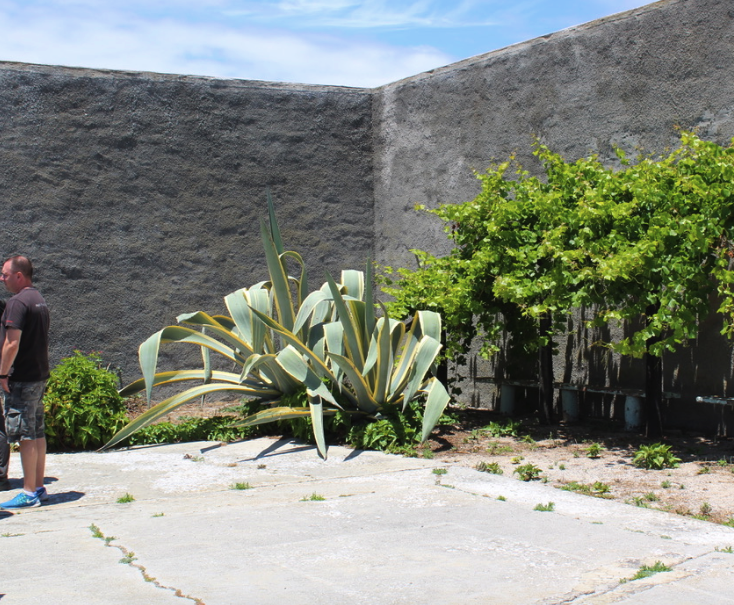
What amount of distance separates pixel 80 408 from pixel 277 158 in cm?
358

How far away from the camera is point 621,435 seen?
6539 millimetres

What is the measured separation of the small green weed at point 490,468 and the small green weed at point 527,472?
0.11 meters

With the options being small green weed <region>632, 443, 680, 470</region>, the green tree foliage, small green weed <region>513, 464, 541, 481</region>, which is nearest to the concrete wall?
the green tree foliage

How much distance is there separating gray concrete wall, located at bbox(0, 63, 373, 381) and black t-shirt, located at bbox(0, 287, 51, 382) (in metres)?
3.12

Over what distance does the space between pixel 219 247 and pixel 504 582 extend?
590 cm

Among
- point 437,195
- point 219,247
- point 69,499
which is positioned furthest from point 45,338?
point 437,195

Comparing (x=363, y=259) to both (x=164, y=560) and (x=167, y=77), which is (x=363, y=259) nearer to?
(x=167, y=77)

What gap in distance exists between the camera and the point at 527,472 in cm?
512

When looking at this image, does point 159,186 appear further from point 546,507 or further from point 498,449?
point 546,507

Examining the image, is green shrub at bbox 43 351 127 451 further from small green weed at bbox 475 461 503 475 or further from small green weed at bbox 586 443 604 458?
small green weed at bbox 586 443 604 458

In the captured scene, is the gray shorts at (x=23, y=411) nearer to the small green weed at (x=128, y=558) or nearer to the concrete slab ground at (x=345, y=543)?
the concrete slab ground at (x=345, y=543)

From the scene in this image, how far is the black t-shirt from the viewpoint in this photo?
4.72 meters

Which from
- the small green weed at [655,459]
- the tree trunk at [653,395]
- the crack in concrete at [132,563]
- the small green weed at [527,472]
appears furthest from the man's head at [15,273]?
the tree trunk at [653,395]

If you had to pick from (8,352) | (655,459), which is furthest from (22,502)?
(655,459)
